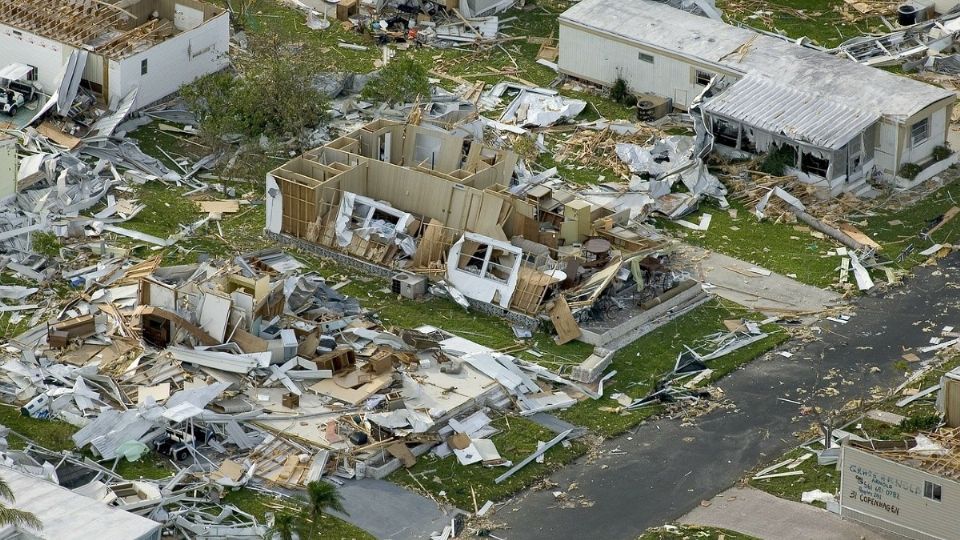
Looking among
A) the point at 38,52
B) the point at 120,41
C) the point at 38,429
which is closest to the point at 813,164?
the point at 120,41

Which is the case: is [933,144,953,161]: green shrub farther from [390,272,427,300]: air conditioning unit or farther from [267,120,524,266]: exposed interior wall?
[390,272,427,300]: air conditioning unit

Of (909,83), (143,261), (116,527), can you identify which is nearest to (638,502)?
(116,527)

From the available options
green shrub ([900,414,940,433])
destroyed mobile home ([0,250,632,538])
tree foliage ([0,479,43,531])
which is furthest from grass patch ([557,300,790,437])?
tree foliage ([0,479,43,531])

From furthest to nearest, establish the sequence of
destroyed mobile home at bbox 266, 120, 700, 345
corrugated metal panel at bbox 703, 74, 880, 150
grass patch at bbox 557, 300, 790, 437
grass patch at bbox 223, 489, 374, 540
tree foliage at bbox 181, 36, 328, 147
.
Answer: tree foliage at bbox 181, 36, 328, 147, corrugated metal panel at bbox 703, 74, 880, 150, destroyed mobile home at bbox 266, 120, 700, 345, grass patch at bbox 557, 300, 790, 437, grass patch at bbox 223, 489, 374, 540

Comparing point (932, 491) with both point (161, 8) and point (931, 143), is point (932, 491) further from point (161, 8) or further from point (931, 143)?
point (161, 8)

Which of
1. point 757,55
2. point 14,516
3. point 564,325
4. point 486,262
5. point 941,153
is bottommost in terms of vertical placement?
point 564,325

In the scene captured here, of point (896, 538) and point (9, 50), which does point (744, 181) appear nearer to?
point (896, 538)
